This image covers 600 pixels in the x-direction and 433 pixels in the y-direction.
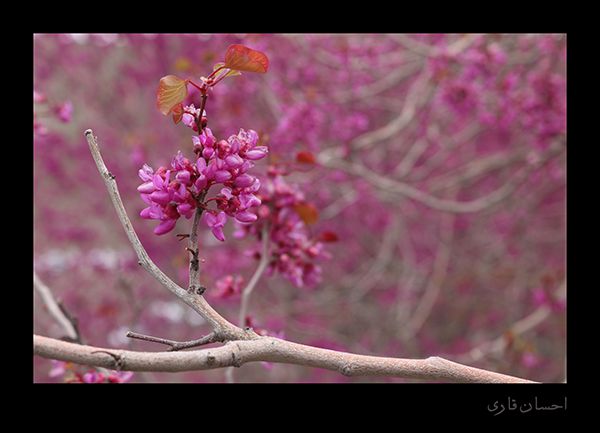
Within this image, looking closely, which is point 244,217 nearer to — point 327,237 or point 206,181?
point 206,181

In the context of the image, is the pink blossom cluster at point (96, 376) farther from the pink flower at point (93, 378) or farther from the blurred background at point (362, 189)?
Answer: the blurred background at point (362, 189)

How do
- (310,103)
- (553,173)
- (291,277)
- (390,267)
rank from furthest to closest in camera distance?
(390,267)
(553,173)
(310,103)
(291,277)

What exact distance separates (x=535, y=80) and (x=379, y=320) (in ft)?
8.62

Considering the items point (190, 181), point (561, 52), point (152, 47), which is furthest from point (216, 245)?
point (190, 181)

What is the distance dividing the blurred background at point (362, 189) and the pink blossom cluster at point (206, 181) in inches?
80.7

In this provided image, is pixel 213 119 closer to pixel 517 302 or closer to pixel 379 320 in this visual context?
pixel 379 320

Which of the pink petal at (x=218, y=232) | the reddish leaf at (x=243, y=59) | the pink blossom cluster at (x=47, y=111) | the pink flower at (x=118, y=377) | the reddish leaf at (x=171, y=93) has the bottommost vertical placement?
the pink flower at (x=118, y=377)

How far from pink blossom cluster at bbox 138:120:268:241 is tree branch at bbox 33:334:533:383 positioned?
14.2 inches

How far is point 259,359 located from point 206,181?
0.42 meters

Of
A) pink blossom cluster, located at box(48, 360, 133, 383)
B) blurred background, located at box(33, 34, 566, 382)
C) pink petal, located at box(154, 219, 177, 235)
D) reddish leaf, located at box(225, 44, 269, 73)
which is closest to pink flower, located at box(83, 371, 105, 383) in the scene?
pink blossom cluster, located at box(48, 360, 133, 383)

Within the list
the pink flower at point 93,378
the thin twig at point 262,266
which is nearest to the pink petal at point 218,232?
the thin twig at point 262,266

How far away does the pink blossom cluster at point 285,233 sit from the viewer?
7.22ft

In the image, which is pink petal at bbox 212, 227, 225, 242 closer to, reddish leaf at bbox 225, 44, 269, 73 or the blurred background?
reddish leaf at bbox 225, 44, 269, 73

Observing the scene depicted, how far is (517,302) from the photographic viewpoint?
5.20 m
